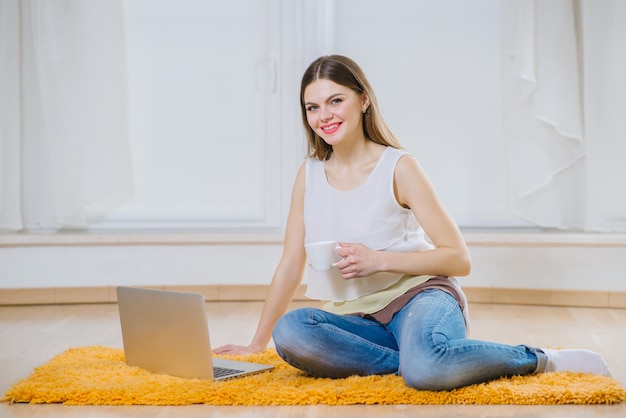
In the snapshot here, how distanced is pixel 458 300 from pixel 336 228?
0.34 m

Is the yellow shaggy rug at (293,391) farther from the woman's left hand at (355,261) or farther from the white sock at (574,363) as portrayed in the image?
the woman's left hand at (355,261)

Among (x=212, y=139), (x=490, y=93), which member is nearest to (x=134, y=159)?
(x=212, y=139)

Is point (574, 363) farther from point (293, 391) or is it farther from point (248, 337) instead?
point (248, 337)

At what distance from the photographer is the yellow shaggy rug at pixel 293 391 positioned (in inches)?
74.4

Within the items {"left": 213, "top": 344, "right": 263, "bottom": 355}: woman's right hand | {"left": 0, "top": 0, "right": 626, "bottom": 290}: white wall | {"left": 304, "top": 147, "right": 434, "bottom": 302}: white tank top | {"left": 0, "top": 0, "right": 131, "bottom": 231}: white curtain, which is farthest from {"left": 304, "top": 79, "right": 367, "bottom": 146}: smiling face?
{"left": 0, "top": 0, "right": 131, "bottom": 231}: white curtain

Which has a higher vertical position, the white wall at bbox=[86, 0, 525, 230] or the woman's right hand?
the white wall at bbox=[86, 0, 525, 230]

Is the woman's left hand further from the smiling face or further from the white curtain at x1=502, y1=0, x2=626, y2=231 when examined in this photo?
the white curtain at x1=502, y1=0, x2=626, y2=231

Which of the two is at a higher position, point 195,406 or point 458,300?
point 458,300

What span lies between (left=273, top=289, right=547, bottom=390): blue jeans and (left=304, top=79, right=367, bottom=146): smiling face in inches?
17.0

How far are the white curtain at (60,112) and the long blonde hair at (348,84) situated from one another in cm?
166

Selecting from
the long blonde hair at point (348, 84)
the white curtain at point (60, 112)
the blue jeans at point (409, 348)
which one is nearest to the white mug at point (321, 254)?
the blue jeans at point (409, 348)

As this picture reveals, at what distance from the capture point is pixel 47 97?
369 centimetres

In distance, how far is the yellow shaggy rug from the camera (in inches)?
74.4

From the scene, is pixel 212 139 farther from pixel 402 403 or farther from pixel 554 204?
pixel 402 403
